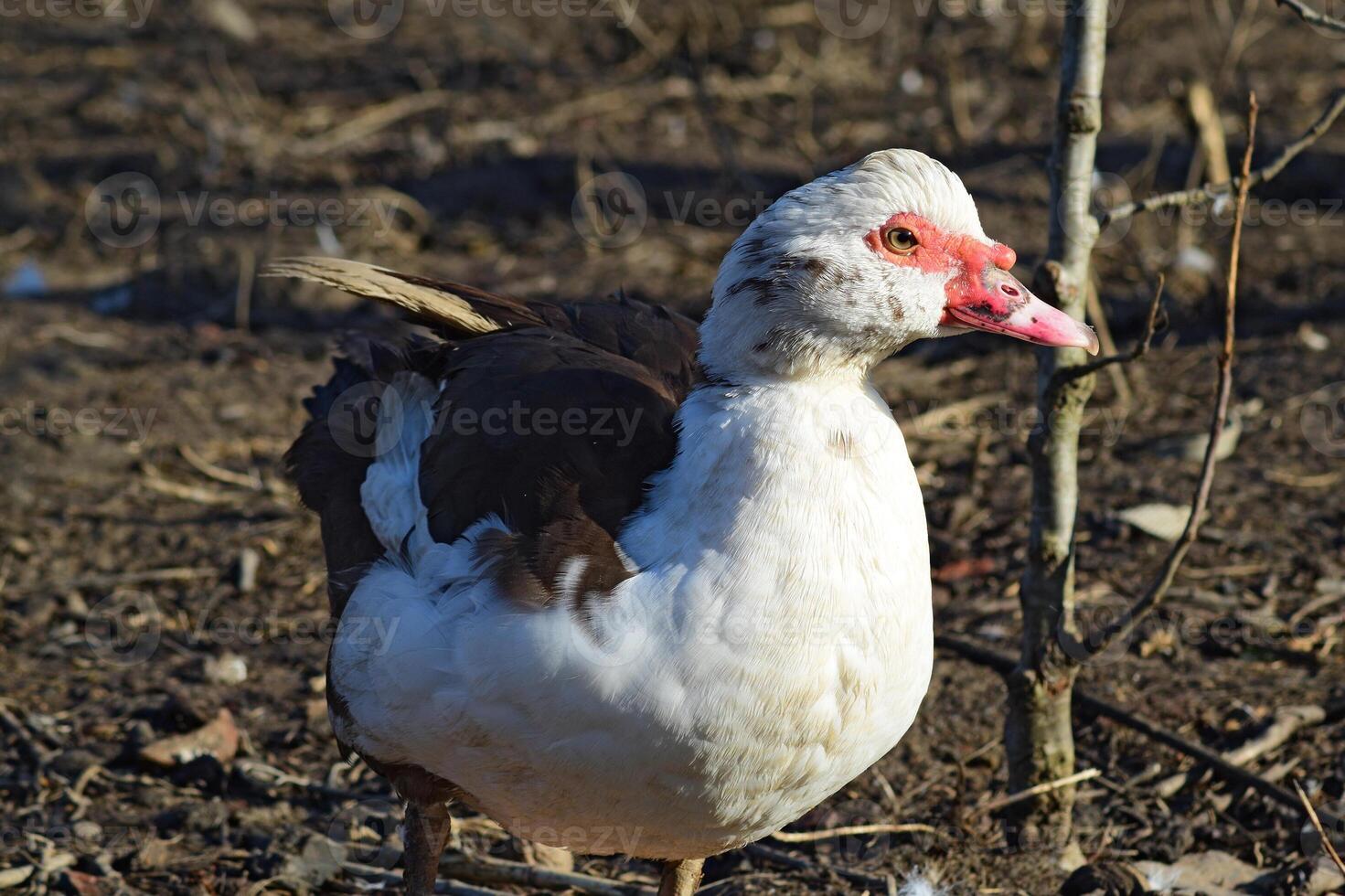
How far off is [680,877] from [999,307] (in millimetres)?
1526

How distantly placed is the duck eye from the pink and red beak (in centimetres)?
11

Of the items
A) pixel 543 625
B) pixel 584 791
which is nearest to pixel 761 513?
pixel 543 625

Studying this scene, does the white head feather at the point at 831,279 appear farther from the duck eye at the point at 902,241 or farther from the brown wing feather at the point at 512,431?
the brown wing feather at the point at 512,431

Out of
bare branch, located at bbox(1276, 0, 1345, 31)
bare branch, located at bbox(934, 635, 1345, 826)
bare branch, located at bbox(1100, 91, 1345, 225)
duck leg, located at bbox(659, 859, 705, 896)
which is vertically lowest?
duck leg, located at bbox(659, 859, 705, 896)

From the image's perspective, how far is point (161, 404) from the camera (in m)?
6.36

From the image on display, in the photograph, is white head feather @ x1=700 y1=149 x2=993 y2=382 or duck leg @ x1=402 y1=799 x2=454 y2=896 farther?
duck leg @ x1=402 y1=799 x2=454 y2=896

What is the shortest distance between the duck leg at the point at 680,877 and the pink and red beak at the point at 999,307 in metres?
1.41

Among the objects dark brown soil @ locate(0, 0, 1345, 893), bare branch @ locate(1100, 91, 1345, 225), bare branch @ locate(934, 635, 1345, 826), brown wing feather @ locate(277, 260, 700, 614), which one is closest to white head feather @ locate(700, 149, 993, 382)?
brown wing feather @ locate(277, 260, 700, 614)

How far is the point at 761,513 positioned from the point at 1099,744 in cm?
185

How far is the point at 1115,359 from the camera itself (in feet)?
10.6

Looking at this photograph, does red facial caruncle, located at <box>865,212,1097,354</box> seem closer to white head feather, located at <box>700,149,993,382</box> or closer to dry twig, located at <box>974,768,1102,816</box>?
white head feather, located at <box>700,149,993,382</box>

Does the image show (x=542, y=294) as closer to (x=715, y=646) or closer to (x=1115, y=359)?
(x=1115, y=359)

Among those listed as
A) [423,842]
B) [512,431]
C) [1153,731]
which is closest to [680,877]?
[423,842]

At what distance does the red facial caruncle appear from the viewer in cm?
288
